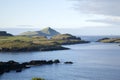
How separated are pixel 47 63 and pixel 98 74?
134 ft

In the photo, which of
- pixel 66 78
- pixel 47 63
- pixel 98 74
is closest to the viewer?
pixel 66 78

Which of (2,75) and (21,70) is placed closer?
(2,75)

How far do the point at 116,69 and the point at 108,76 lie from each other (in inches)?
793

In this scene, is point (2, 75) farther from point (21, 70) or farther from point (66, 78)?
point (66, 78)

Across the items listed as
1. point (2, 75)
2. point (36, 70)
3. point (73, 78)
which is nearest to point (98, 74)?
point (73, 78)

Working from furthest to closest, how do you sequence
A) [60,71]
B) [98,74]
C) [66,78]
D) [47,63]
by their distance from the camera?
1. [47,63]
2. [60,71]
3. [98,74]
4. [66,78]

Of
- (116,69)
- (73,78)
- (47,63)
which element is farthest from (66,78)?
(47,63)

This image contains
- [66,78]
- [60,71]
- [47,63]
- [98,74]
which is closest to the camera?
[66,78]

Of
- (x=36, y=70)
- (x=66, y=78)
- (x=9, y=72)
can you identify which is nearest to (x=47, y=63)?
(x=36, y=70)

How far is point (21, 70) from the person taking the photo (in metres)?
129

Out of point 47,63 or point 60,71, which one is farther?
point 47,63

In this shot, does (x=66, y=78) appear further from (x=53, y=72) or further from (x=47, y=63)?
(x=47, y=63)

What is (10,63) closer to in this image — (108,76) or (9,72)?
(9,72)

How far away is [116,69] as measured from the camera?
439 feet
